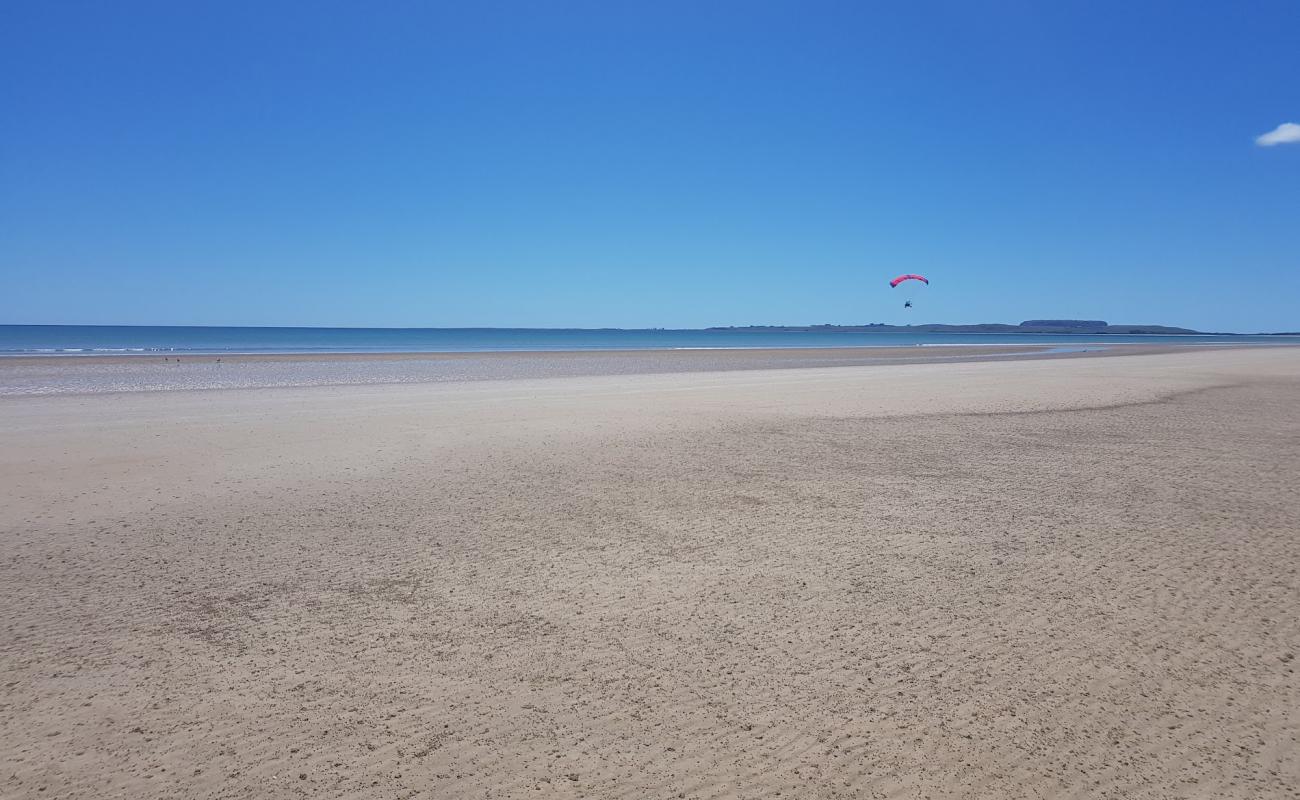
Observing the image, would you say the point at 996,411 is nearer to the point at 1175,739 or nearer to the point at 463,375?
the point at 1175,739

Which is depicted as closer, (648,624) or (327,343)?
(648,624)

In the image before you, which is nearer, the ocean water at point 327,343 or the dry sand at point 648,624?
the dry sand at point 648,624

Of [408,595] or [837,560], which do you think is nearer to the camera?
[408,595]

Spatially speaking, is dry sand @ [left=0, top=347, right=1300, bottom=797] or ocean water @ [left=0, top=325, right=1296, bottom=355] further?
ocean water @ [left=0, top=325, right=1296, bottom=355]

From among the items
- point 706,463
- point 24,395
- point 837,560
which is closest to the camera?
point 837,560

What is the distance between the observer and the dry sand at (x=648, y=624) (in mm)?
3562

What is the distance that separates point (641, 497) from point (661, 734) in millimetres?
5073

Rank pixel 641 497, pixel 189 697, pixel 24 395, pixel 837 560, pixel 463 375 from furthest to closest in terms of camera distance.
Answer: pixel 463 375, pixel 24 395, pixel 641 497, pixel 837 560, pixel 189 697

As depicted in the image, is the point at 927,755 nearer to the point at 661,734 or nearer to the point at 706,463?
the point at 661,734

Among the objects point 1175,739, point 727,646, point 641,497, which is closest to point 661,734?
point 727,646

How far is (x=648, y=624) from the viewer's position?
A: 5.14 m

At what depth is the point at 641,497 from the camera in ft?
29.0

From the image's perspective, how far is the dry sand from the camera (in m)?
3.56

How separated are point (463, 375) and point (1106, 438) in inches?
955
